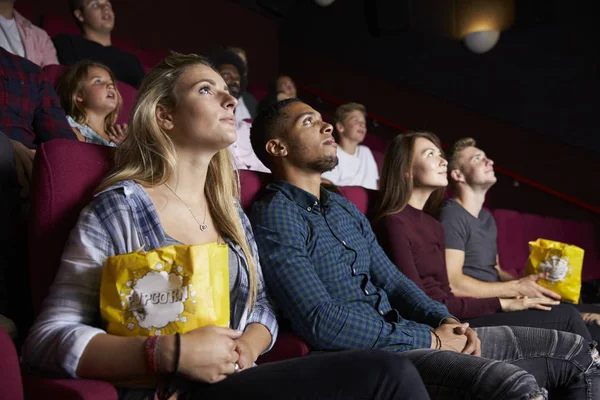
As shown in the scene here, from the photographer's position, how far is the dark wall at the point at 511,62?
3.52 metres

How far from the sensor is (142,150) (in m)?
1.02

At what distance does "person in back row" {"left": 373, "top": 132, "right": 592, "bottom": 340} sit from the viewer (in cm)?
150

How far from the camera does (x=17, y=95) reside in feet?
5.16

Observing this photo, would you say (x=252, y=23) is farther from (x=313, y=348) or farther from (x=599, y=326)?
(x=313, y=348)

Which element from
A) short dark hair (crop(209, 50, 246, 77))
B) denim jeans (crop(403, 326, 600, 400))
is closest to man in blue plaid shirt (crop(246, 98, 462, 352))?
denim jeans (crop(403, 326, 600, 400))

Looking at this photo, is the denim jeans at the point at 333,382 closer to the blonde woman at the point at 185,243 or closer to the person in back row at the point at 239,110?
the blonde woman at the point at 185,243

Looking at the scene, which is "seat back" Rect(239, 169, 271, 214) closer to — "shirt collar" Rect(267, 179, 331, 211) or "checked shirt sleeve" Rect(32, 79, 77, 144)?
"shirt collar" Rect(267, 179, 331, 211)

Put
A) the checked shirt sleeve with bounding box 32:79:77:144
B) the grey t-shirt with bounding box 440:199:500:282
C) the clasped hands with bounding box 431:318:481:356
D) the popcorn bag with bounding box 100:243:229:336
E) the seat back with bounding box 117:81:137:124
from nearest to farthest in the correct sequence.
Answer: the popcorn bag with bounding box 100:243:229:336 < the clasped hands with bounding box 431:318:481:356 < the checked shirt sleeve with bounding box 32:79:77:144 < the grey t-shirt with bounding box 440:199:500:282 < the seat back with bounding box 117:81:137:124

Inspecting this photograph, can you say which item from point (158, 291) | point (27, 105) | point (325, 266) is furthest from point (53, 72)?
point (158, 291)

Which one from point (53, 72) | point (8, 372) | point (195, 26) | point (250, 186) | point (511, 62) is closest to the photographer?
point (8, 372)

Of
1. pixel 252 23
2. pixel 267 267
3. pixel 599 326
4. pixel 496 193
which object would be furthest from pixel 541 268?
pixel 252 23

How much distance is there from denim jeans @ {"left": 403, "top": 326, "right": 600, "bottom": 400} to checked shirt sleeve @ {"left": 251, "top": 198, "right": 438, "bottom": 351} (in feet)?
0.24

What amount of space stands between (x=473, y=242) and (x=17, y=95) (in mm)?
1413

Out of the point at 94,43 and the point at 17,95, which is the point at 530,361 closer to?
the point at 17,95
